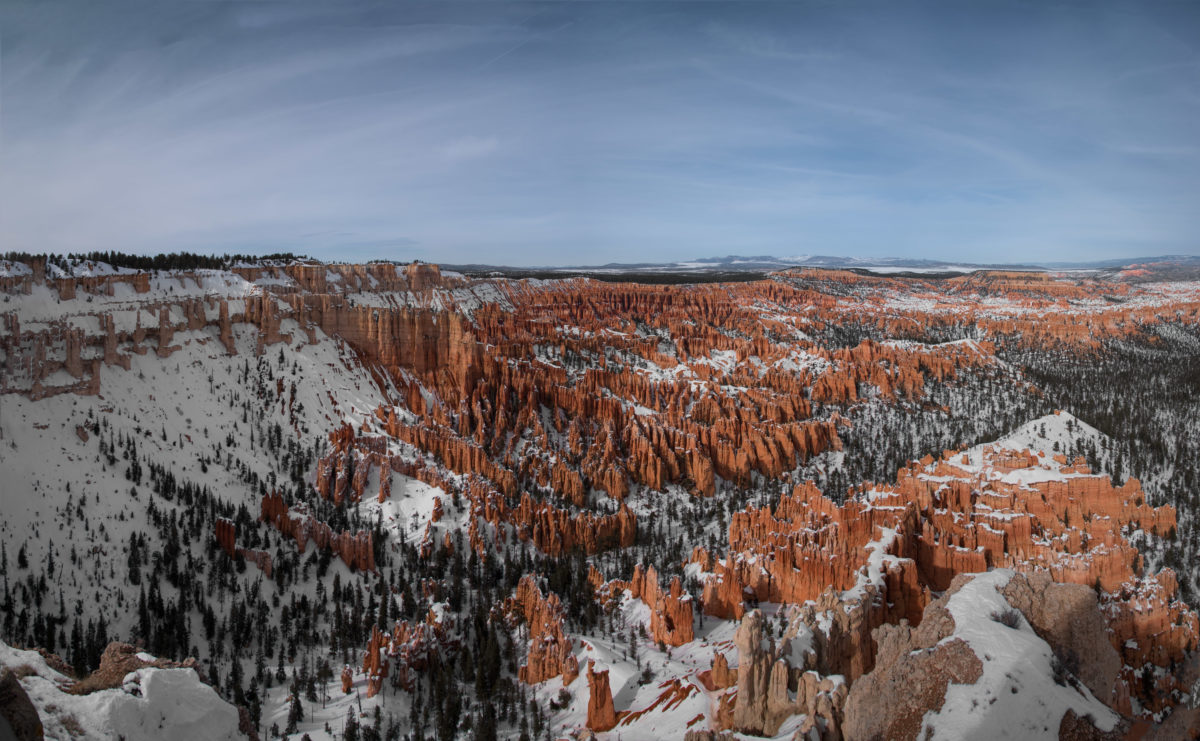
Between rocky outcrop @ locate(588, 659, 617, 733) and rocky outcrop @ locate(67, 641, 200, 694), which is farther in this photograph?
Result: rocky outcrop @ locate(588, 659, 617, 733)

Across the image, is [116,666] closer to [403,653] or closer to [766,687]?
[403,653]

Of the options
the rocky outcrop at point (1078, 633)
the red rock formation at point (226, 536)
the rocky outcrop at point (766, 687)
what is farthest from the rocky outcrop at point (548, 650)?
the red rock formation at point (226, 536)

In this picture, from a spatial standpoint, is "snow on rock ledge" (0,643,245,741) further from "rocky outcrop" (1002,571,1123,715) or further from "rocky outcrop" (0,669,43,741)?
"rocky outcrop" (1002,571,1123,715)

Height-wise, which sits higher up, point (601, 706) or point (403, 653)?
point (601, 706)

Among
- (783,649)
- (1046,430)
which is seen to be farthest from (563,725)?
(1046,430)

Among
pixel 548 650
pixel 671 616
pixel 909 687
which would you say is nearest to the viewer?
pixel 909 687

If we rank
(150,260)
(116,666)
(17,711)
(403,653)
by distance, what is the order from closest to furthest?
(17,711) < (116,666) < (403,653) < (150,260)

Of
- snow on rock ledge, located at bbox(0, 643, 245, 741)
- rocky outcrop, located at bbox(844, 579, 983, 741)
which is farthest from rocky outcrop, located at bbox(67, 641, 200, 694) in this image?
rocky outcrop, located at bbox(844, 579, 983, 741)

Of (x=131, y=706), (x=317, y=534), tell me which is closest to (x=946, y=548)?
(x=131, y=706)
